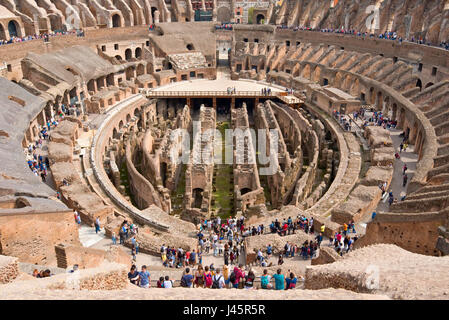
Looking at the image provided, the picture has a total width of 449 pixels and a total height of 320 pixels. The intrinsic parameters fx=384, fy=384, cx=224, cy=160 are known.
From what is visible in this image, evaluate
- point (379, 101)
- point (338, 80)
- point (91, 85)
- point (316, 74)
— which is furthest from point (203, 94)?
point (379, 101)

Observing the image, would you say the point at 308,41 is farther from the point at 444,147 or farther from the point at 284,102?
the point at 444,147

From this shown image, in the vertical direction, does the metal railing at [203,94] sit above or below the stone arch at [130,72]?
below

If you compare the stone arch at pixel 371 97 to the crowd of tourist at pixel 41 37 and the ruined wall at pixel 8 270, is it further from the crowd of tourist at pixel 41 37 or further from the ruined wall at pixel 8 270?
the ruined wall at pixel 8 270

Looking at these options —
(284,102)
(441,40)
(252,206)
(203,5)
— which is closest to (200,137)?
(252,206)

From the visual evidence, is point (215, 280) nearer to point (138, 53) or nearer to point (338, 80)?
point (338, 80)

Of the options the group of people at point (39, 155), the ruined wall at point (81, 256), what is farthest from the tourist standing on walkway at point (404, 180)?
the group of people at point (39, 155)

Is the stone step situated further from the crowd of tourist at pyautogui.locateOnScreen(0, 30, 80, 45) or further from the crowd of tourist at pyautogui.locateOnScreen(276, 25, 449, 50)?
the crowd of tourist at pyautogui.locateOnScreen(276, 25, 449, 50)

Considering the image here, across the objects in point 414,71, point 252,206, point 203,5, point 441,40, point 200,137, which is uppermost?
point 203,5
